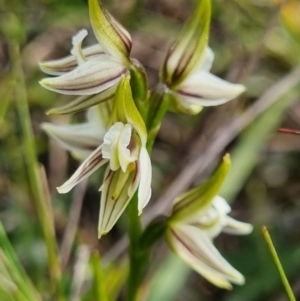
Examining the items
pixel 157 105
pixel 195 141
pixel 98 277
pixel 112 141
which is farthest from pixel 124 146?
pixel 195 141

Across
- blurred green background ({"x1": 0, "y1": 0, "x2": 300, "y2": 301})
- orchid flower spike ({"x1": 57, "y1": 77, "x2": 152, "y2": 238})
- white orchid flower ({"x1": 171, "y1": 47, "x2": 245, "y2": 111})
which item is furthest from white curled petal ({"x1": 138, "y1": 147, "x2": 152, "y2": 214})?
blurred green background ({"x1": 0, "y1": 0, "x2": 300, "y2": 301})

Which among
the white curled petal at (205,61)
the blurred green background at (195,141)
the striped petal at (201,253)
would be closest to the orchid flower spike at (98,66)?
the white curled petal at (205,61)

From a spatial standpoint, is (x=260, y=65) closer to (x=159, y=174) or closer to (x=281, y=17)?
(x=281, y=17)

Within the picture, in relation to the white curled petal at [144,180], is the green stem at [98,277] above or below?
below

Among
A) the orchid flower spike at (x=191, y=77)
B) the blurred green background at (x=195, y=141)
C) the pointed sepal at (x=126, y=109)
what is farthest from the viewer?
the blurred green background at (x=195, y=141)

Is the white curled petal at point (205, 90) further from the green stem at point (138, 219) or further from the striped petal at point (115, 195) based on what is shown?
the striped petal at point (115, 195)

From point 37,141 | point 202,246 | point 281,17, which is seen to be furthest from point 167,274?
point 281,17
